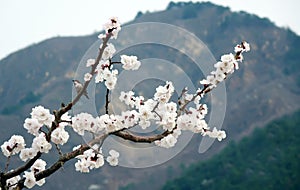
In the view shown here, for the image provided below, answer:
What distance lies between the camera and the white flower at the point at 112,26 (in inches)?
126

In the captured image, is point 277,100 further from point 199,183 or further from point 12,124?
point 12,124

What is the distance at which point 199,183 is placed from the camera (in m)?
38.4

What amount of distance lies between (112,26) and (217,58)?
2749 inches

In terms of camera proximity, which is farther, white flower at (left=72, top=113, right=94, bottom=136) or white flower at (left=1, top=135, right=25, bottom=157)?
white flower at (left=1, top=135, right=25, bottom=157)

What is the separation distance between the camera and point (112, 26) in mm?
3221

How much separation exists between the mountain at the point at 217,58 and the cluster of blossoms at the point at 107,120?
141ft

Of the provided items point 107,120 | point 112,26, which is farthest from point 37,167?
point 112,26

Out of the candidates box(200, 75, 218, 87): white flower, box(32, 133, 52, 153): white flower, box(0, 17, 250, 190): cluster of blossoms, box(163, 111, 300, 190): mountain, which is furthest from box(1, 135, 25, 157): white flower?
box(163, 111, 300, 190): mountain

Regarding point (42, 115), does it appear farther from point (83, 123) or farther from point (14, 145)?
point (14, 145)

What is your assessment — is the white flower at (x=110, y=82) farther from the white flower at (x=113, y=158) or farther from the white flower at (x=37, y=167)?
the white flower at (x=37, y=167)

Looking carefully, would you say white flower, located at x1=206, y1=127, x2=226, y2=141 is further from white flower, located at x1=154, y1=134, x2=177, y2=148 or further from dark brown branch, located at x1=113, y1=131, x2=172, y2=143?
dark brown branch, located at x1=113, y1=131, x2=172, y2=143

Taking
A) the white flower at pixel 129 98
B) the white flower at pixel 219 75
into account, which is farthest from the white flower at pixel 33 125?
the white flower at pixel 219 75

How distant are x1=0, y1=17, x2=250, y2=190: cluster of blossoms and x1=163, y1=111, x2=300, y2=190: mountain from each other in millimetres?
27999

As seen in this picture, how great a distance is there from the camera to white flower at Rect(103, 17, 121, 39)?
10.5 feet
